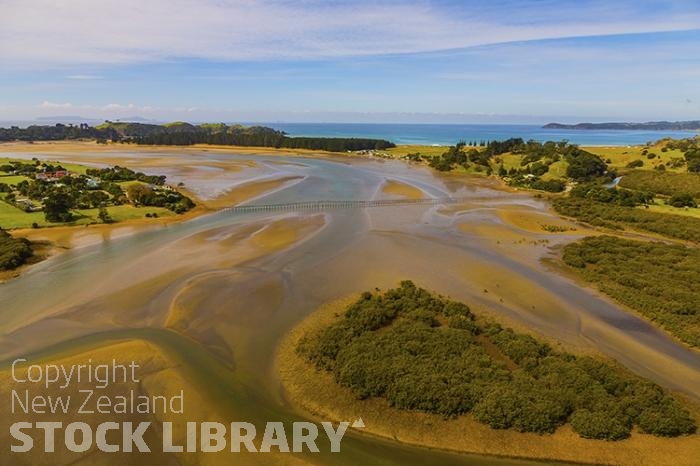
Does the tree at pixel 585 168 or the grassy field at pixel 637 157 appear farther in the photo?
the grassy field at pixel 637 157

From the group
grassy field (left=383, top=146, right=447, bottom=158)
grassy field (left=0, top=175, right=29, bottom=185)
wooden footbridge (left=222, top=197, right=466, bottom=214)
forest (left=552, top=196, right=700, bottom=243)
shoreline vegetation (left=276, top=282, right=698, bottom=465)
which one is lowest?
shoreline vegetation (left=276, top=282, right=698, bottom=465)

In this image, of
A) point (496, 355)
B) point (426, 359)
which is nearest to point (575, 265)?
point (496, 355)

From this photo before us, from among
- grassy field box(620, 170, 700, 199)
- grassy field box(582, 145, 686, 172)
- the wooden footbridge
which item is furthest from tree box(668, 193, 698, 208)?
the wooden footbridge

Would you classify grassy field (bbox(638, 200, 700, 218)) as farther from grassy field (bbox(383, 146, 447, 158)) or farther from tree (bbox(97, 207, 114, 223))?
grassy field (bbox(383, 146, 447, 158))

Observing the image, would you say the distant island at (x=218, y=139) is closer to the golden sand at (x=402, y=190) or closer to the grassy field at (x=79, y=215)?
the golden sand at (x=402, y=190)

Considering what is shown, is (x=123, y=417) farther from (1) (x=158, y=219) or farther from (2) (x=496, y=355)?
(1) (x=158, y=219)

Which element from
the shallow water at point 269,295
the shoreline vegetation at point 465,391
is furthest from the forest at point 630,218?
the shoreline vegetation at point 465,391
